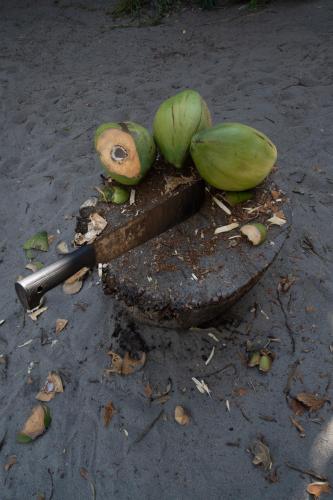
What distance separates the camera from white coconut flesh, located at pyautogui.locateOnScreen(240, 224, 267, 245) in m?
1.52

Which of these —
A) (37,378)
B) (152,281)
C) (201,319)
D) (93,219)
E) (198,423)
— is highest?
(93,219)

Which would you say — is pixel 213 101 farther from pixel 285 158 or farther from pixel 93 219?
pixel 93 219

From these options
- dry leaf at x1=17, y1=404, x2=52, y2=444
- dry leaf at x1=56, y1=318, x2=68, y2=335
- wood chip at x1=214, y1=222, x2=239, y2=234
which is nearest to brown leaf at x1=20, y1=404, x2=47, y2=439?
dry leaf at x1=17, y1=404, x2=52, y2=444

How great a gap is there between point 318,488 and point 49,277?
1215 millimetres

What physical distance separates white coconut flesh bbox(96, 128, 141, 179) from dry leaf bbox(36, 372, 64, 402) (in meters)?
0.99

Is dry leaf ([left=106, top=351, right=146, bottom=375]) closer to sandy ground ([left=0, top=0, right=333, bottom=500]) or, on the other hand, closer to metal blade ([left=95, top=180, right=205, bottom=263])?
sandy ground ([left=0, top=0, right=333, bottom=500])

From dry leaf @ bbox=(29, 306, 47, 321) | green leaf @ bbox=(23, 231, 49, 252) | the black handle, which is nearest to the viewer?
the black handle

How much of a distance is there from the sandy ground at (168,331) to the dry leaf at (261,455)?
3 cm

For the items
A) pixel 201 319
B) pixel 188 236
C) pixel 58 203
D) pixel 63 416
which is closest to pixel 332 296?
pixel 201 319

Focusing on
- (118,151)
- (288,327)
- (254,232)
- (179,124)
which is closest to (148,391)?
(288,327)

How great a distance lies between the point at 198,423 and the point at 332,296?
0.92m

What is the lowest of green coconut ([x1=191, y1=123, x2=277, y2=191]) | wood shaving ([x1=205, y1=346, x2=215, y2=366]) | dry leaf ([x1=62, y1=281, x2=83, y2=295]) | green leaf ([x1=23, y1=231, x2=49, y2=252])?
wood shaving ([x1=205, y1=346, x2=215, y2=366])

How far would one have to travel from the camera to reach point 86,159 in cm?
302

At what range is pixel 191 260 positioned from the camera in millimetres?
1521
